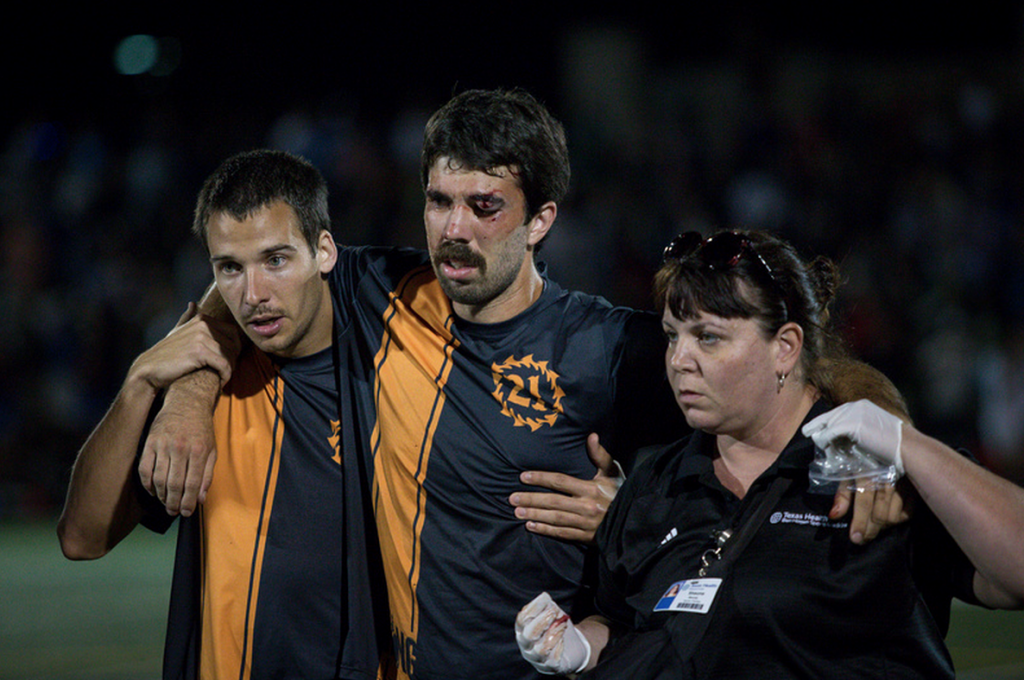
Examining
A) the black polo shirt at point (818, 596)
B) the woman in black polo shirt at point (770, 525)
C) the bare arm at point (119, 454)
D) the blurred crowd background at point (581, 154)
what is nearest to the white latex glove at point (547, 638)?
the woman in black polo shirt at point (770, 525)

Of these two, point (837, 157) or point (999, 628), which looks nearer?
point (999, 628)

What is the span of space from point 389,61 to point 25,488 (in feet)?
24.7

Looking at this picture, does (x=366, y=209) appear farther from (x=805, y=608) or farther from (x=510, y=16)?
(x=805, y=608)

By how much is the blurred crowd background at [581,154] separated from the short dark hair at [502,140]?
7449 millimetres

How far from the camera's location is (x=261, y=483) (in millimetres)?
3635

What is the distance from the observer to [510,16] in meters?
14.8

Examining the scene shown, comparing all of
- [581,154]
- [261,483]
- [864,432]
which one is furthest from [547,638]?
[581,154]

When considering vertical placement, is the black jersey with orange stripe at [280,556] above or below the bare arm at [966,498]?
below

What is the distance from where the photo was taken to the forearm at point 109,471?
351 centimetres

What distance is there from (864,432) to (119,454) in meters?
2.33

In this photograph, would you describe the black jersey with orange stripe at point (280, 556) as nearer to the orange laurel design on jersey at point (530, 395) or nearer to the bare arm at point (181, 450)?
the bare arm at point (181, 450)

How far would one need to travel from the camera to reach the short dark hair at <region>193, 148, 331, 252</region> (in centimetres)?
368

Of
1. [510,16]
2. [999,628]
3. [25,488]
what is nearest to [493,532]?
[999,628]

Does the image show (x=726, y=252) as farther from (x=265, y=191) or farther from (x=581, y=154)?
(x=581, y=154)
